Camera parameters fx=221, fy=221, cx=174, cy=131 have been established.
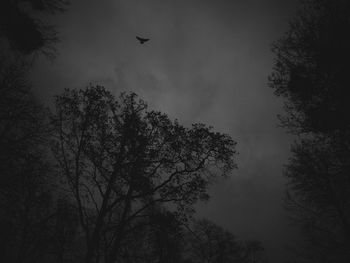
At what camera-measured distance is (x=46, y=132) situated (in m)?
10.1

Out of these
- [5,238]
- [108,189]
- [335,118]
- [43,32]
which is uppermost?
[43,32]

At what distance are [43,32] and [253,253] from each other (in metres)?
48.7

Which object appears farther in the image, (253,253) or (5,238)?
(253,253)

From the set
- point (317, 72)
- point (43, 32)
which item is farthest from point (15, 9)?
point (317, 72)

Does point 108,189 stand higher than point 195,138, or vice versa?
point 195,138

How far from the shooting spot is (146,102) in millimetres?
13289

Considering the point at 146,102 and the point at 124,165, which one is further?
the point at 146,102

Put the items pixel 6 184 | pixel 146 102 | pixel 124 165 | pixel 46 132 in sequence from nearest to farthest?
pixel 6 184 → pixel 46 132 → pixel 124 165 → pixel 146 102

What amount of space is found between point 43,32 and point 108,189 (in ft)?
23.0

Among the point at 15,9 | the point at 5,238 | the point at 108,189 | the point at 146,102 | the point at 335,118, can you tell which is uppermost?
the point at 146,102

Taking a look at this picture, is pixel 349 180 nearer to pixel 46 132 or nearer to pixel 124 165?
pixel 124 165

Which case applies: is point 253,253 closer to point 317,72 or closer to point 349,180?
point 349,180

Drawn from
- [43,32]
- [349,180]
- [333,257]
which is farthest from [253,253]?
[43,32]

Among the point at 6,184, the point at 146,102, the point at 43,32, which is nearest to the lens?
the point at 43,32
